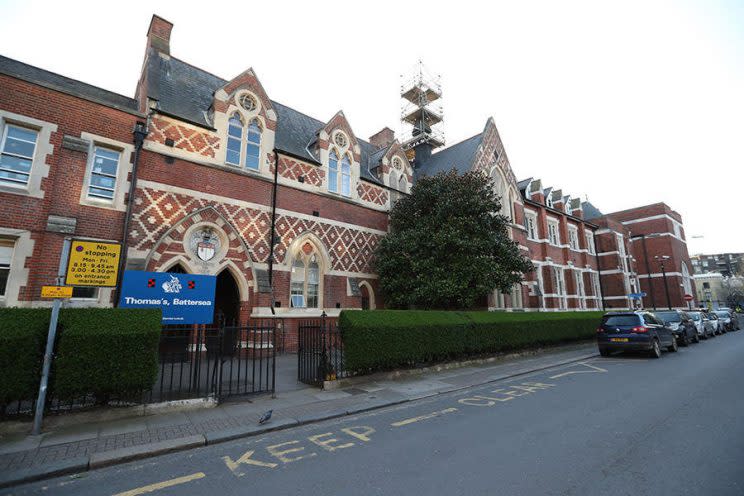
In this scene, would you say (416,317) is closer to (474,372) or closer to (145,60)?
(474,372)

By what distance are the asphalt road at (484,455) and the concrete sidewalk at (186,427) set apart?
0.78ft

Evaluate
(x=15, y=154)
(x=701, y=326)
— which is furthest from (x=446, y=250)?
(x=701, y=326)

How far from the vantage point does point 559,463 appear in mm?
4316

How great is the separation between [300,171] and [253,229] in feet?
12.5

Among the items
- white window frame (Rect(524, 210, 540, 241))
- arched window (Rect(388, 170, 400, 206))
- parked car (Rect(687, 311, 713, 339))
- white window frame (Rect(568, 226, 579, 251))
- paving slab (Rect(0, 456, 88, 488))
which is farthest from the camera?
white window frame (Rect(568, 226, 579, 251))

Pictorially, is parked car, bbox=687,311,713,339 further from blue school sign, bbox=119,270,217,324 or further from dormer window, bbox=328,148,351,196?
blue school sign, bbox=119,270,217,324

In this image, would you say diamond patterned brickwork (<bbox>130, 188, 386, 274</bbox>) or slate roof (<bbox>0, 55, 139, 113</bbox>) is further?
diamond patterned brickwork (<bbox>130, 188, 386, 274</bbox>)

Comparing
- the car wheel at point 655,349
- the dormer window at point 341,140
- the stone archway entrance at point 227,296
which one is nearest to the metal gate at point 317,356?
the stone archway entrance at point 227,296

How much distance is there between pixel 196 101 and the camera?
14.8 meters

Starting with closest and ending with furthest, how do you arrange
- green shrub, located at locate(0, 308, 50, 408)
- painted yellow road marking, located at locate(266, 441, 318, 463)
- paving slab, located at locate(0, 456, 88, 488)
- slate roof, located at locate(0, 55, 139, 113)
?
1. paving slab, located at locate(0, 456, 88, 488)
2. painted yellow road marking, located at locate(266, 441, 318, 463)
3. green shrub, located at locate(0, 308, 50, 408)
4. slate roof, located at locate(0, 55, 139, 113)

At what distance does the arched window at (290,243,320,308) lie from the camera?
51.0ft

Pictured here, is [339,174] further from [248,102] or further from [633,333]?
[633,333]

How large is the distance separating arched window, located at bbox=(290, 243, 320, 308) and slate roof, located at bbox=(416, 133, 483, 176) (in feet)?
35.3

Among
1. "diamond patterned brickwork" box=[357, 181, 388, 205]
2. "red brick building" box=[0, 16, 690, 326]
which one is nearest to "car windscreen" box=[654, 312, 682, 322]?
"red brick building" box=[0, 16, 690, 326]
